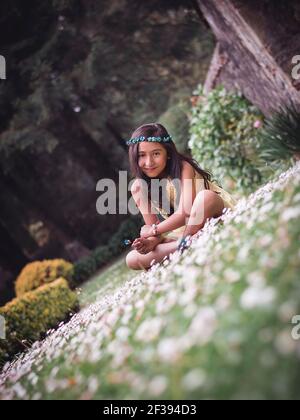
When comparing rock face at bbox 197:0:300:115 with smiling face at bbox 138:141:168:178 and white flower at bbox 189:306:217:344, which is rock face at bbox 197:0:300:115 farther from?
white flower at bbox 189:306:217:344

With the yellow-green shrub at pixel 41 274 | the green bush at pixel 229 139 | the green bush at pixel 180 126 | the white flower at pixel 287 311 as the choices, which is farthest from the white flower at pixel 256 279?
the yellow-green shrub at pixel 41 274

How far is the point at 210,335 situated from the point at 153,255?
3443 mm

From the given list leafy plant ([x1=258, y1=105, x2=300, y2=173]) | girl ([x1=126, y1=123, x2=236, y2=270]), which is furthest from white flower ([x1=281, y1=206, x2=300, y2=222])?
leafy plant ([x1=258, y1=105, x2=300, y2=173])

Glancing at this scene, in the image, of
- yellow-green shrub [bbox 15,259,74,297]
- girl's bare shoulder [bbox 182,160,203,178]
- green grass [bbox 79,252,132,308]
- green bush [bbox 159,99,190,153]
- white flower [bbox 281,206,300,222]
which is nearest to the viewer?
white flower [bbox 281,206,300,222]

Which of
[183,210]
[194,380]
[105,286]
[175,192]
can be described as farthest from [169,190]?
[105,286]

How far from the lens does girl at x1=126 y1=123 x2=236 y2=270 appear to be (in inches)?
202

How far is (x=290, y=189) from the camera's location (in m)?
3.49

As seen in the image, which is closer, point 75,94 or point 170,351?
point 170,351

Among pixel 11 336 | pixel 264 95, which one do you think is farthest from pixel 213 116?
pixel 11 336

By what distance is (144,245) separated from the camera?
17.2 feet

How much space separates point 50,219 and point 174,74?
26.7 feet

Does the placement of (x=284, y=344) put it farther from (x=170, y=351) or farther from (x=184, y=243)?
(x=184, y=243)

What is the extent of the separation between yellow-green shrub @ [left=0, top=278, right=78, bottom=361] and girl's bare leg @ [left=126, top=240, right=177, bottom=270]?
3217 millimetres

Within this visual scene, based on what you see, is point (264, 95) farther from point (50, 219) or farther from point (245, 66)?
point (50, 219)
